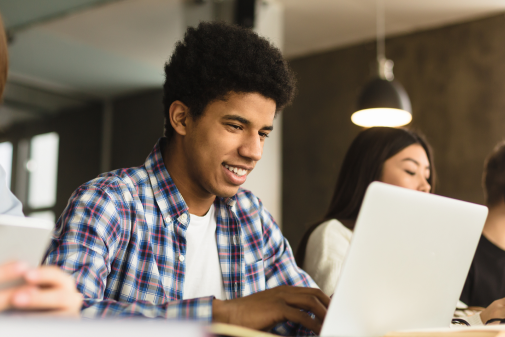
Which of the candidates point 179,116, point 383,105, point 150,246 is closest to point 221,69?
point 179,116

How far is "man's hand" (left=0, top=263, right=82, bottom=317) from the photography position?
48 cm

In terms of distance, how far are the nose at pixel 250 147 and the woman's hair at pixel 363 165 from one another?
682 millimetres

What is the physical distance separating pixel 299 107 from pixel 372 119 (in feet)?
5.73

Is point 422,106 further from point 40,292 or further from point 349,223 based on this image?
point 40,292

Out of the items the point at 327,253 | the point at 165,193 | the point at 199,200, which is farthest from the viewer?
the point at 327,253

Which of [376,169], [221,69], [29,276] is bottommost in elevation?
[29,276]

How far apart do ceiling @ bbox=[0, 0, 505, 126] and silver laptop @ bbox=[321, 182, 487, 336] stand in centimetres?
258

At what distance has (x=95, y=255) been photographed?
959mm

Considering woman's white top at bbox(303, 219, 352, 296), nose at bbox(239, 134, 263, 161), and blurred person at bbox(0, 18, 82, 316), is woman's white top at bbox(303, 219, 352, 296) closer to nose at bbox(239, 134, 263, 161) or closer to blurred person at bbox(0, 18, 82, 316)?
nose at bbox(239, 134, 263, 161)

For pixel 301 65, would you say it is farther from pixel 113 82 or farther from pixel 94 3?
pixel 94 3

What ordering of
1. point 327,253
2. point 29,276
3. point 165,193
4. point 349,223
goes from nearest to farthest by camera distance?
point 29,276, point 165,193, point 327,253, point 349,223

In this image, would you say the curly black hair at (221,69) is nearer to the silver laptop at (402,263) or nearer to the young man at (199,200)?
the young man at (199,200)

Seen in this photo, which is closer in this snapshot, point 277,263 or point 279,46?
point 277,263

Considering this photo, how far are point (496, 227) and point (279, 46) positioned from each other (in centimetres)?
246
